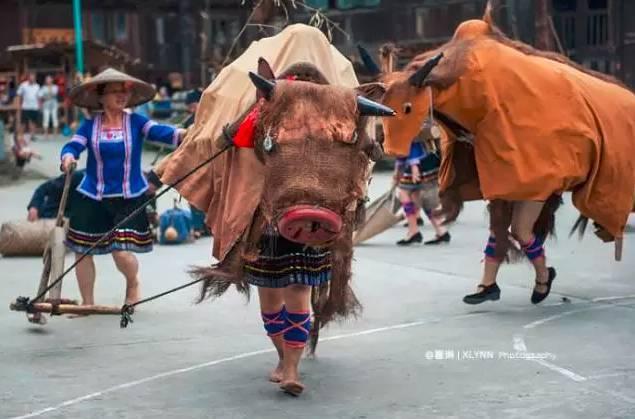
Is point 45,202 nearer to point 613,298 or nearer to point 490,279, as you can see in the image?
point 490,279

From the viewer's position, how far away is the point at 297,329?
6000 millimetres

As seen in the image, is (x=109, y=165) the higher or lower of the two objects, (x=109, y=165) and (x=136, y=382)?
the higher

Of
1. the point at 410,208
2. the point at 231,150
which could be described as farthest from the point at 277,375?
the point at 410,208

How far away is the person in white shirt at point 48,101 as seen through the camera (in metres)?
30.1

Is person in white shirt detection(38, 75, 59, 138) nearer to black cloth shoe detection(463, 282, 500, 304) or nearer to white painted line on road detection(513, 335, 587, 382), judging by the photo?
black cloth shoe detection(463, 282, 500, 304)

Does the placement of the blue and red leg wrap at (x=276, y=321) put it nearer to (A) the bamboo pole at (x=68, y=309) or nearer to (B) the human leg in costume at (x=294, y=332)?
(B) the human leg in costume at (x=294, y=332)

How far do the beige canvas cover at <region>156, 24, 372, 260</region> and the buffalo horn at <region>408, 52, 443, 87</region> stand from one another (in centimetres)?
96

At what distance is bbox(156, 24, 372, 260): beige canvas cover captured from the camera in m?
5.98

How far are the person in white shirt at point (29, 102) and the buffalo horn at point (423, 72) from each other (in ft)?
73.1

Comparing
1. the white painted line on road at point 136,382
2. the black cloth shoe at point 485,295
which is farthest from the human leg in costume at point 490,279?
the white painted line on road at point 136,382

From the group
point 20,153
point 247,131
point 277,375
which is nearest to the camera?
point 247,131

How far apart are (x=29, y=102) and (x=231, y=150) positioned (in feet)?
78.8

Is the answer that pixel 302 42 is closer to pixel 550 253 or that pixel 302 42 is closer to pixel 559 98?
pixel 559 98

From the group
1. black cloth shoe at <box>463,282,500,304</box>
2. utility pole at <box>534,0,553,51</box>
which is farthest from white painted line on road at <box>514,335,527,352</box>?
utility pole at <box>534,0,553,51</box>
